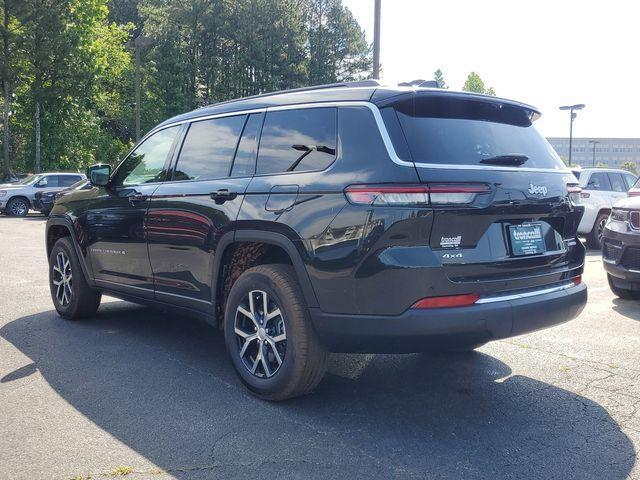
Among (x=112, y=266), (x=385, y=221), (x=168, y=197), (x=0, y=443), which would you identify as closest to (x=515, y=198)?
(x=385, y=221)

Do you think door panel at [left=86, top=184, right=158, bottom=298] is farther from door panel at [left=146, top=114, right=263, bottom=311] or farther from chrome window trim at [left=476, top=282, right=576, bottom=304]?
chrome window trim at [left=476, top=282, right=576, bottom=304]

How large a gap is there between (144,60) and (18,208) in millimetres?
23966

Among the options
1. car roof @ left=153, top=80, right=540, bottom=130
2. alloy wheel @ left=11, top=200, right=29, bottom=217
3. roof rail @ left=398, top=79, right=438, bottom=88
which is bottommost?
alloy wheel @ left=11, top=200, right=29, bottom=217

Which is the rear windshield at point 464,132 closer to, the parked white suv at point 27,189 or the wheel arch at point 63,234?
the wheel arch at point 63,234

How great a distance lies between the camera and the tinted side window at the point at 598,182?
13.6 metres

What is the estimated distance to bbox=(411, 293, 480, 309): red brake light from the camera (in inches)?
127

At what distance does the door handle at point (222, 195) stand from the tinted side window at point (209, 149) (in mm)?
164

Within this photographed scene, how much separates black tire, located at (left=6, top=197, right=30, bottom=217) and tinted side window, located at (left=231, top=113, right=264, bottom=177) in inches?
869

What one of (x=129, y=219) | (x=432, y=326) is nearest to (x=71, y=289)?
(x=129, y=219)

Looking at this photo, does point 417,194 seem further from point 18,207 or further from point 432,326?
point 18,207

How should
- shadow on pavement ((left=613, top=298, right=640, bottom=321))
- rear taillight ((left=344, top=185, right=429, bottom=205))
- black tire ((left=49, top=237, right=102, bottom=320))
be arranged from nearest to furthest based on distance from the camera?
1. rear taillight ((left=344, top=185, right=429, bottom=205))
2. black tire ((left=49, top=237, right=102, bottom=320))
3. shadow on pavement ((left=613, top=298, right=640, bottom=321))

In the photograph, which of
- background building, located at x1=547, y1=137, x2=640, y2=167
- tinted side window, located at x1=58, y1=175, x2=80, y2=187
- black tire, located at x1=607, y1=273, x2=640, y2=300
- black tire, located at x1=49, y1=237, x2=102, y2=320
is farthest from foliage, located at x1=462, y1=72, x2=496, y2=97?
background building, located at x1=547, y1=137, x2=640, y2=167

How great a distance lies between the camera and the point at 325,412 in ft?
12.2

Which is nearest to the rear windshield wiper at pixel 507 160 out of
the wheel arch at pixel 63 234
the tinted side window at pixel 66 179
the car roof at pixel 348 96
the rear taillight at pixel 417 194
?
the rear taillight at pixel 417 194
